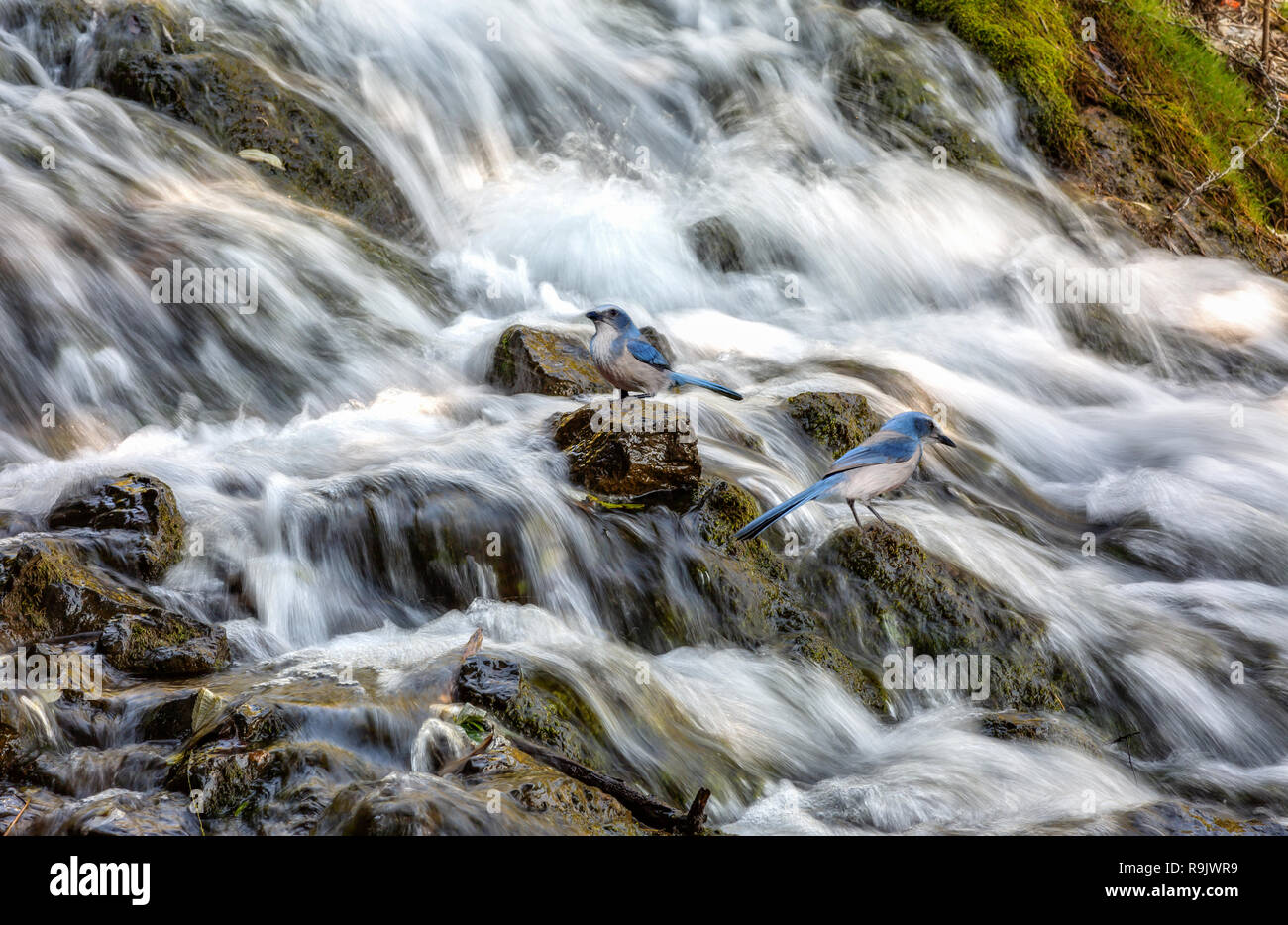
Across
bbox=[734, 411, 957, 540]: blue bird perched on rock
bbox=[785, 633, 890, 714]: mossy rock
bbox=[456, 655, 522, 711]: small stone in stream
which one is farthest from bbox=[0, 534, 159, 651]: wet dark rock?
bbox=[785, 633, 890, 714]: mossy rock

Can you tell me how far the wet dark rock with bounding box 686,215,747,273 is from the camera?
357 inches

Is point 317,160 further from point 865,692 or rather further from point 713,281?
point 865,692

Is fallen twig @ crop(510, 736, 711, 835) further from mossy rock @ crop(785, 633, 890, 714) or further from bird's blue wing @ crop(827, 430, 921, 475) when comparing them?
bird's blue wing @ crop(827, 430, 921, 475)

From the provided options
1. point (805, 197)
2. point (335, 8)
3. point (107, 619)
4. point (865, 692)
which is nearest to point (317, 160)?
point (335, 8)

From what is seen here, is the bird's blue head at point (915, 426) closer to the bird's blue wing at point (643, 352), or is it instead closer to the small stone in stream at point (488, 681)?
the bird's blue wing at point (643, 352)

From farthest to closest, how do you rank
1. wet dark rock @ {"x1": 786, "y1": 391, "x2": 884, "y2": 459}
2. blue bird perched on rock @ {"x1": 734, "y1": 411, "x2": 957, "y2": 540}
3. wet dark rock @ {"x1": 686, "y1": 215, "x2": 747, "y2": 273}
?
wet dark rock @ {"x1": 686, "y1": 215, "x2": 747, "y2": 273}, wet dark rock @ {"x1": 786, "y1": 391, "x2": 884, "y2": 459}, blue bird perched on rock @ {"x1": 734, "y1": 411, "x2": 957, "y2": 540}

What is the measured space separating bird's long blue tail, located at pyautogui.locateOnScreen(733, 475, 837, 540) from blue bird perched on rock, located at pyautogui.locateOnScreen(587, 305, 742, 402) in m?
0.93

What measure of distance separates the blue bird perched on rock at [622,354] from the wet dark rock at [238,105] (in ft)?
11.7

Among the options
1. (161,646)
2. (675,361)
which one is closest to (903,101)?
(675,361)

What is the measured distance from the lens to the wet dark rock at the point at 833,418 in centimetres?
647

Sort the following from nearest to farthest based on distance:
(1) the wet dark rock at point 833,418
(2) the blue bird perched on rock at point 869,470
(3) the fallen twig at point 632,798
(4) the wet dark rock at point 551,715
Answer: (3) the fallen twig at point 632,798
(4) the wet dark rock at point 551,715
(2) the blue bird perched on rock at point 869,470
(1) the wet dark rock at point 833,418

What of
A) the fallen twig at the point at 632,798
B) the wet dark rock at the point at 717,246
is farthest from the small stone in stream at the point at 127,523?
the wet dark rock at the point at 717,246

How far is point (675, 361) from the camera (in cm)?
766

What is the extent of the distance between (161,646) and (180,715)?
481 mm
